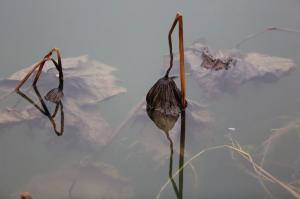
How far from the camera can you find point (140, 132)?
1.96 metres

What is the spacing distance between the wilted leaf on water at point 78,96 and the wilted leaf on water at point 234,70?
43 cm

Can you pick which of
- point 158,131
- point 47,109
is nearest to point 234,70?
point 158,131

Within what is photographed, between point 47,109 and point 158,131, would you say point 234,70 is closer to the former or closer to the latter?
point 158,131

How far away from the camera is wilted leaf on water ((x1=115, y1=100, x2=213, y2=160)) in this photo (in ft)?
6.00

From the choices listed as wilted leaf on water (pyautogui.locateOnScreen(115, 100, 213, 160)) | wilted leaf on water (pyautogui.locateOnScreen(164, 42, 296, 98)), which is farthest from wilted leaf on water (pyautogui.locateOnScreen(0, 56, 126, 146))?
wilted leaf on water (pyautogui.locateOnScreen(164, 42, 296, 98))

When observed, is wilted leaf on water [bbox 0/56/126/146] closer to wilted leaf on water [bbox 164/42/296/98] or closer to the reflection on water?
the reflection on water

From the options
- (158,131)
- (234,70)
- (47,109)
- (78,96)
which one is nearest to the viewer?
(158,131)

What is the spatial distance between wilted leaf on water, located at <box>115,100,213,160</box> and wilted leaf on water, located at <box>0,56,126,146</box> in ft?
0.42

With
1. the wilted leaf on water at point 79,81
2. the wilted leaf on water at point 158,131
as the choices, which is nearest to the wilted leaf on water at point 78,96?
the wilted leaf on water at point 79,81

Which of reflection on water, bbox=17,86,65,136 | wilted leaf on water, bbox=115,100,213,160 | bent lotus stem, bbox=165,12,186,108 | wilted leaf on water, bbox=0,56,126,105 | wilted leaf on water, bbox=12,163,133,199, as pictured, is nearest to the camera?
bent lotus stem, bbox=165,12,186,108

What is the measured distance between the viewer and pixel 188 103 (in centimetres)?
206

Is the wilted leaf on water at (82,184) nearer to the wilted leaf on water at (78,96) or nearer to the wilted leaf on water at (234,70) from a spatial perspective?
the wilted leaf on water at (78,96)

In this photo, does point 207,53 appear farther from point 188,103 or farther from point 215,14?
point 215,14

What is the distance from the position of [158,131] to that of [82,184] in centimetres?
41
